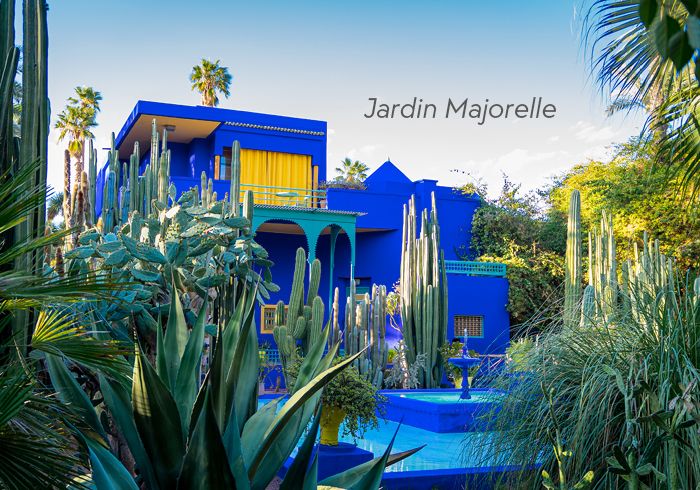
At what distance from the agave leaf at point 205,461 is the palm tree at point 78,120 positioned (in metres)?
25.9

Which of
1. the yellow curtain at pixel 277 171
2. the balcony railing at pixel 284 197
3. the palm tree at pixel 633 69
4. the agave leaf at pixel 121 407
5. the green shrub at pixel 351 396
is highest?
the yellow curtain at pixel 277 171

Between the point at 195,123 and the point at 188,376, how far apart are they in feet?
63.9

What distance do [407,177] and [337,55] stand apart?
329 inches

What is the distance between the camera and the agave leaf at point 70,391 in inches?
114

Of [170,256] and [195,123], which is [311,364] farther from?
[195,123]

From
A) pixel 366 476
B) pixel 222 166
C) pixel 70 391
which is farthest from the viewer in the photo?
pixel 222 166

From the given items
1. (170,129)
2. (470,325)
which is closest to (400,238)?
(470,325)

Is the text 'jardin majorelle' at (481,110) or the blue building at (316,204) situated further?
the blue building at (316,204)

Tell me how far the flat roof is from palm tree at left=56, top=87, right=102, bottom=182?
9.82ft

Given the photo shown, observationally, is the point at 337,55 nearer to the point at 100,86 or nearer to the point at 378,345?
the point at 378,345

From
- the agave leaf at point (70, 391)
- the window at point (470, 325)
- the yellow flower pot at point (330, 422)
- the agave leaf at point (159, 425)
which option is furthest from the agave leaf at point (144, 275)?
the window at point (470, 325)

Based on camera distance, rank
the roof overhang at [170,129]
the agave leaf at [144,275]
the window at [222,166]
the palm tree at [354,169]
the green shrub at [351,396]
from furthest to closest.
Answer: the palm tree at [354,169]
the window at [222,166]
the roof overhang at [170,129]
the green shrub at [351,396]
the agave leaf at [144,275]

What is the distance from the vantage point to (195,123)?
2133 centimetres

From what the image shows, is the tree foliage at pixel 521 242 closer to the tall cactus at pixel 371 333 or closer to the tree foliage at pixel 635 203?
the tree foliage at pixel 635 203
